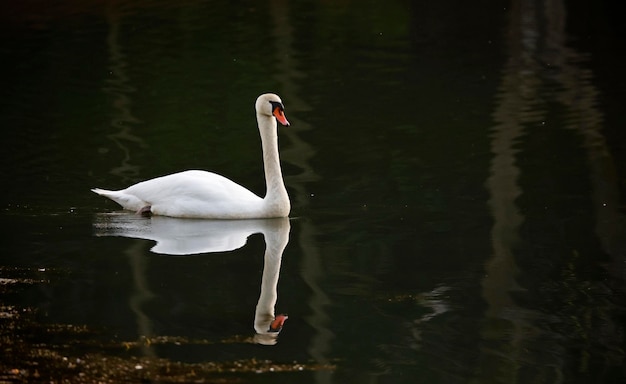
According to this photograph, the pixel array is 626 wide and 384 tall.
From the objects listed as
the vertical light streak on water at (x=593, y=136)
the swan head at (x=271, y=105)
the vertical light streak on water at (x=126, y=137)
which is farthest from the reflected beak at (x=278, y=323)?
the swan head at (x=271, y=105)

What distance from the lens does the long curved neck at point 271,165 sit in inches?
425

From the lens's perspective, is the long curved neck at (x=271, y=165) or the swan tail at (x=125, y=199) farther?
the swan tail at (x=125, y=199)

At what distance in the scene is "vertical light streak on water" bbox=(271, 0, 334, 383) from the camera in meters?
7.35

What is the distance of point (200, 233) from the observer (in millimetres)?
10438

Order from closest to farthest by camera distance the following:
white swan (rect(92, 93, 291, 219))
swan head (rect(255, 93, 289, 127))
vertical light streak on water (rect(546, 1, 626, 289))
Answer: vertical light streak on water (rect(546, 1, 626, 289)) → white swan (rect(92, 93, 291, 219)) → swan head (rect(255, 93, 289, 127))

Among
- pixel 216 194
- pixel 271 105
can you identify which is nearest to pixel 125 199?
pixel 216 194

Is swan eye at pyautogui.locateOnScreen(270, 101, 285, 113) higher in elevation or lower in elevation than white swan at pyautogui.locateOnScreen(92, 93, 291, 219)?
higher

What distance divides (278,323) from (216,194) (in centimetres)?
330

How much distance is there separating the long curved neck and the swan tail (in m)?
1.11

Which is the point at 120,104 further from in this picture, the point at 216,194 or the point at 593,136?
the point at 216,194

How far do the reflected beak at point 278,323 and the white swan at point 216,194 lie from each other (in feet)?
9.87

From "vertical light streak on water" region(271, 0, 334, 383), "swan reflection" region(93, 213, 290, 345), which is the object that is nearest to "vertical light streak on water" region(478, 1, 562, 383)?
"vertical light streak on water" region(271, 0, 334, 383)

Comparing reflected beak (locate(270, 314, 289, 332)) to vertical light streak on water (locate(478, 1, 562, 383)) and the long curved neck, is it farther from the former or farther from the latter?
the long curved neck

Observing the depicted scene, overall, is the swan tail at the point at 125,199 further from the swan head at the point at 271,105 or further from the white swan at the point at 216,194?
the swan head at the point at 271,105
